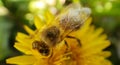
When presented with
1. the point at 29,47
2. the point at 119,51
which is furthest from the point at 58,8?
the point at 29,47

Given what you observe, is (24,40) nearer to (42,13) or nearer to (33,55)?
(33,55)

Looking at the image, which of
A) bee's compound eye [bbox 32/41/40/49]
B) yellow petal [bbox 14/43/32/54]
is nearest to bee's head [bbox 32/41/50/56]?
bee's compound eye [bbox 32/41/40/49]

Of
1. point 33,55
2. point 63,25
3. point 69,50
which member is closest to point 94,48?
point 69,50

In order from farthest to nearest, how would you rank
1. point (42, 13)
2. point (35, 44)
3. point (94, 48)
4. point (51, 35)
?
point (42, 13)
point (94, 48)
point (51, 35)
point (35, 44)

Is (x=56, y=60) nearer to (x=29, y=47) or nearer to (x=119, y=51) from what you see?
(x=29, y=47)

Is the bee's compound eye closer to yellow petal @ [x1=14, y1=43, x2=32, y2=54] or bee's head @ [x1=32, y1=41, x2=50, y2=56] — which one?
bee's head @ [x1=32, y1=41, x2=50, y2=56]

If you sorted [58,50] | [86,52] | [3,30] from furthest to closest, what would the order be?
1. [3,30]
2. [86,52]
3. [58,50]
